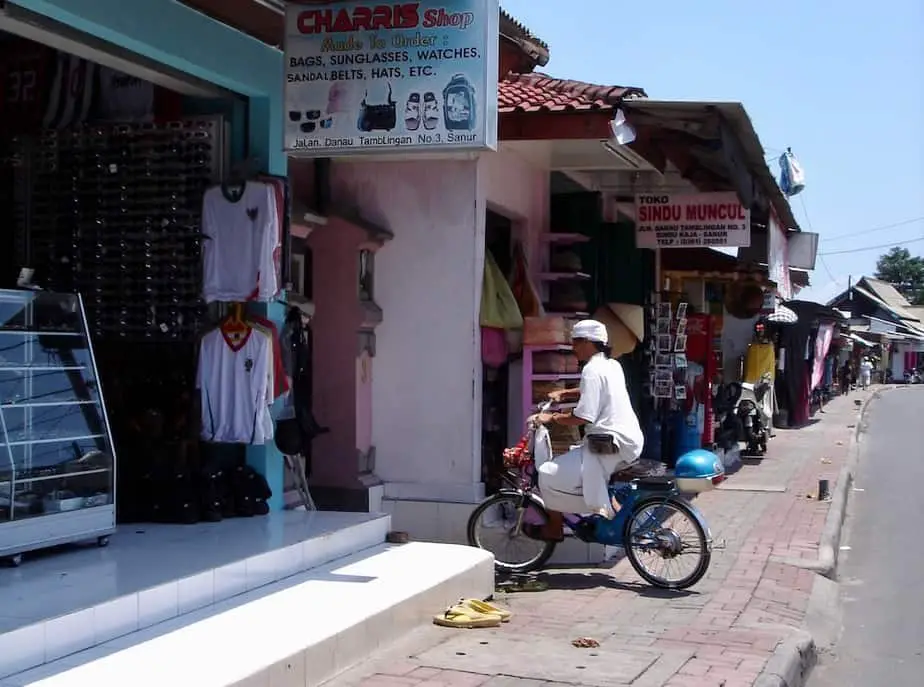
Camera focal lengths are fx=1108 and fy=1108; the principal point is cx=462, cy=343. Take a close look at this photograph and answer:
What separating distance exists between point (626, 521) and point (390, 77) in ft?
12.1

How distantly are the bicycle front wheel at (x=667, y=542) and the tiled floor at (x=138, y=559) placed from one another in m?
2.04

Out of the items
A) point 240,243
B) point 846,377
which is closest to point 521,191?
point 240,243

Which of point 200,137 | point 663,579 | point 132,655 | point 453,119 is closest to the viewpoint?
point 132,655

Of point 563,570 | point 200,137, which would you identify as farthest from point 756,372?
point 200,137

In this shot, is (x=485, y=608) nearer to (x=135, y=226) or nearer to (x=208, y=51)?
(x=135, y=226)

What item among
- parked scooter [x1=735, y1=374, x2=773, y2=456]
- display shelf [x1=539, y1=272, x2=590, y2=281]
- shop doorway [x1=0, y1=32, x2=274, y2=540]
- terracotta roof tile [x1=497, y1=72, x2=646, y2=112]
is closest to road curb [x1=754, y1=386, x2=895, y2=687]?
parked scooter [x1=735, y1=374, x2=773, y2=456]

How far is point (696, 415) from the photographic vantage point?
50.4ft

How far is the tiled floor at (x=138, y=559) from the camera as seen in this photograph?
16.4 ft

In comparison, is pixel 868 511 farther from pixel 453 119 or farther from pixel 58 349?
pixel 58 349

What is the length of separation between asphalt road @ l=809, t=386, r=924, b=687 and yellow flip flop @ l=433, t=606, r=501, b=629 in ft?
6.41

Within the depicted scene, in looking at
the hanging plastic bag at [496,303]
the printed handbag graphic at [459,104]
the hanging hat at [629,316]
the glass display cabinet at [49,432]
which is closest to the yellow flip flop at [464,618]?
the glass display cabinet at [49,432]

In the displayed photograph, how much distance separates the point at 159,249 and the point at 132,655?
359 cm

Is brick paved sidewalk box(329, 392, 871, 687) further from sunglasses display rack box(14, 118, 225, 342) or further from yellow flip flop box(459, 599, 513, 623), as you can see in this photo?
sunglasses display rack box(14, 118, 225, 342)

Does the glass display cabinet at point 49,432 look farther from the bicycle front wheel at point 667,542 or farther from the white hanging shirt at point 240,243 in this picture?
the bicycle front wheel at point 667,542
